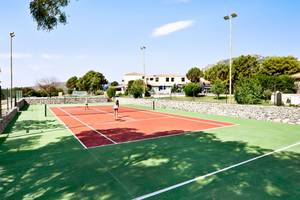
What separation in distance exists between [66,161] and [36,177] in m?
1.45

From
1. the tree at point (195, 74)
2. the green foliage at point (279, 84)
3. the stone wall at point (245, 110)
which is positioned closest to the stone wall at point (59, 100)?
the stone wall at point (245, 110)

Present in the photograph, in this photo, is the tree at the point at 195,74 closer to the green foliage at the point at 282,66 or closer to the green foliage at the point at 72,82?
the green foliage at the point at 282,66

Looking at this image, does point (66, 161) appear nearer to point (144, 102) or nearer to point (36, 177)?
point (36, 177)

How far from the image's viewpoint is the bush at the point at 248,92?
18.9 m

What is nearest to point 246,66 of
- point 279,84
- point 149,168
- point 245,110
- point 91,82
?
point 279,84

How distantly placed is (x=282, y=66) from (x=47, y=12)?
167ft

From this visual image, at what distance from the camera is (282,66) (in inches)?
1932

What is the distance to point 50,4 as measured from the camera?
9.31 metres

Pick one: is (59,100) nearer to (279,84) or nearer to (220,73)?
(279,84)

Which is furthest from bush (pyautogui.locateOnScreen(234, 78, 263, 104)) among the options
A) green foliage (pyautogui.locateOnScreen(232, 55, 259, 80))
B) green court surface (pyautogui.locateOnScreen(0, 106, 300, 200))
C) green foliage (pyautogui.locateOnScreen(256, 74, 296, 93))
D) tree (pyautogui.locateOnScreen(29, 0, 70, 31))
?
green foliage (pyautogui.locateOnScreen(232, 55, 259, 80))

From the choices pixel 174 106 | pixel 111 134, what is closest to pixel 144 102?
pixel 174 106

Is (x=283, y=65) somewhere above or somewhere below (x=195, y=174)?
above

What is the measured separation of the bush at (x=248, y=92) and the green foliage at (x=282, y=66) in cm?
3452

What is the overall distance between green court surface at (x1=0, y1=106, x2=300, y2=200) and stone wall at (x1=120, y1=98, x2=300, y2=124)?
449cm
